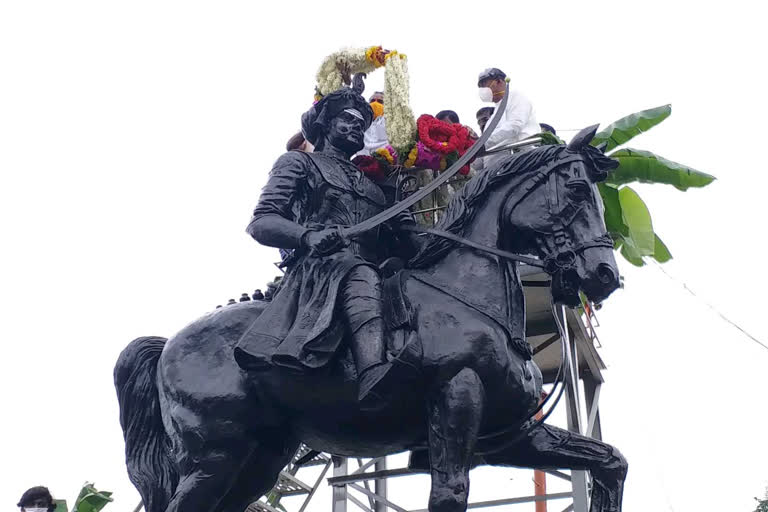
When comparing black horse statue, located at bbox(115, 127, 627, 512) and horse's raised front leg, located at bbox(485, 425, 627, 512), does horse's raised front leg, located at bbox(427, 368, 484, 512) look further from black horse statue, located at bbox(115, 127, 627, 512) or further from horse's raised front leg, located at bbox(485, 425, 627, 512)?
horse's raised front leg, located at bbox(485, 425, 627, 512)

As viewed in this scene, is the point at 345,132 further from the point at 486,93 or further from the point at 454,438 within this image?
the point at 486,93

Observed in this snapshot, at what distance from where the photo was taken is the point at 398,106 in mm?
10602

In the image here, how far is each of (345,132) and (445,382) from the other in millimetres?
2337

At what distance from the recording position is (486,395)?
20.0 ft

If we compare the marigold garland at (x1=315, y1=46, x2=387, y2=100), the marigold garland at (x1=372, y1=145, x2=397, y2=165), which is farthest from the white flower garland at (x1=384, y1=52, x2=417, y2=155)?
the marigold garland at (x1=315, y1=46, x2=387, y2=100)

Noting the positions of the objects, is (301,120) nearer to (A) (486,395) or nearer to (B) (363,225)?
(B) (363,225)

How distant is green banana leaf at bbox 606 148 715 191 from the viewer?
1127 centimetres

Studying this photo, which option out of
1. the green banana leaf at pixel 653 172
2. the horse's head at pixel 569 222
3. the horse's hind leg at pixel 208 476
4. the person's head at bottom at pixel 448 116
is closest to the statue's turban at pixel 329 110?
the horse's head at pixel 569 222

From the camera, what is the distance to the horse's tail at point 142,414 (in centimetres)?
692

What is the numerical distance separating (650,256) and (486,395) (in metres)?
6.27

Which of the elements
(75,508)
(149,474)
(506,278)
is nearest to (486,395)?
(506,278)

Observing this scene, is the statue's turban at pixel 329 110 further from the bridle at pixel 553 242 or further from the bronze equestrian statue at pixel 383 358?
the bridle at pixel 553 242

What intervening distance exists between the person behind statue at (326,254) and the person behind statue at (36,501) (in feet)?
10.7

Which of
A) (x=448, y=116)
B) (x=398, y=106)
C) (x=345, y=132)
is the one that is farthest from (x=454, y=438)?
(x=448, y=116)
